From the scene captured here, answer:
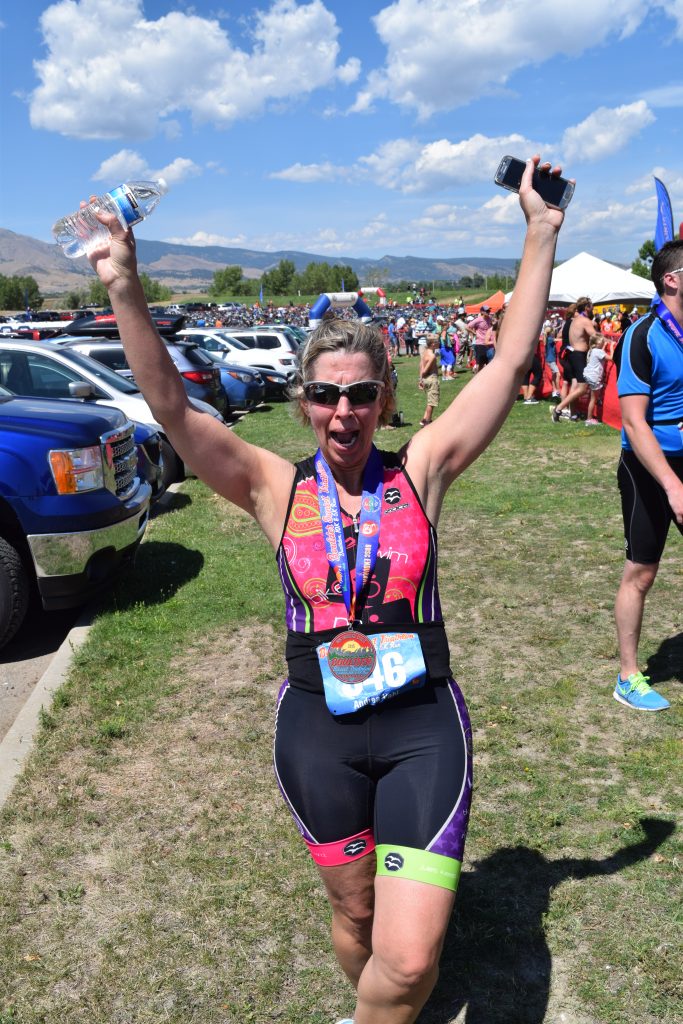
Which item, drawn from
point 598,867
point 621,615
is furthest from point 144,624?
point 598,867

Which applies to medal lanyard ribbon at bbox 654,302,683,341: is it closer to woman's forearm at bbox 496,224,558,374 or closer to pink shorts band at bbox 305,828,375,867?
woman's forearm at bbox 496,224,558,374

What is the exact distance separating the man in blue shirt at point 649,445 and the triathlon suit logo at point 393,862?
252 centimetres

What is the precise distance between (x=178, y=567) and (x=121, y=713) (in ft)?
9.10

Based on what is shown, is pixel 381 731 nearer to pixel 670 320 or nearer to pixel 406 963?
pixel 406 963

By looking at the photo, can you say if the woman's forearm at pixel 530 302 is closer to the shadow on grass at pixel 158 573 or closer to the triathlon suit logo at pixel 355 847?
the triathlon suit logo at pixel 355 847

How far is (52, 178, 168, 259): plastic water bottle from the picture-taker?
79.4 inches

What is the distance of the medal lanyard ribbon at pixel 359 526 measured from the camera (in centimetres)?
212

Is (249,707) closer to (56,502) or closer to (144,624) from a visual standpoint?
(144,624)

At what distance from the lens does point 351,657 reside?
2.07m

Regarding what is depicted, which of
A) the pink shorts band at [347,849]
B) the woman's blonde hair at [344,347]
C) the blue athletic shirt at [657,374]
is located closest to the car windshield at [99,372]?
the blue athletic shirt at [657,374]

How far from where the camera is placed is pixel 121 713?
14.3 feet

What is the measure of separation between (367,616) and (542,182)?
135cm

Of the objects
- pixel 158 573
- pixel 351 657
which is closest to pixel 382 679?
pixel 351 657

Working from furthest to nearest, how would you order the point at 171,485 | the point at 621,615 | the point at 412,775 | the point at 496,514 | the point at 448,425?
1. the point at 171,485
2. the point at 496,514
3. the point at 621,615
4. the point at 448,425
5. the point at 412,775
